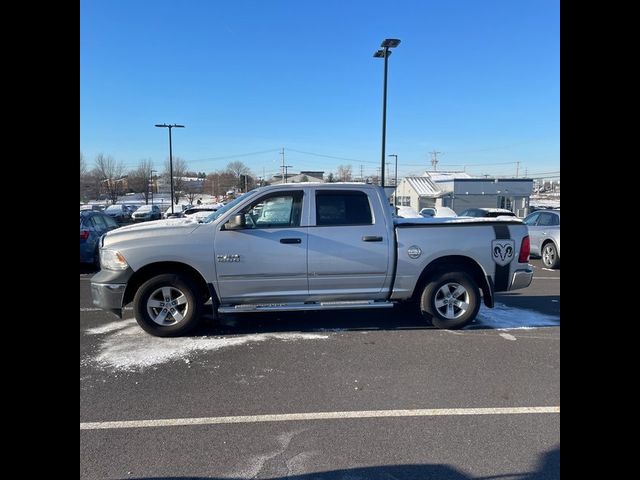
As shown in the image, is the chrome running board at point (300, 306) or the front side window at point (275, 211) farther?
the front side window at point (275, 211)

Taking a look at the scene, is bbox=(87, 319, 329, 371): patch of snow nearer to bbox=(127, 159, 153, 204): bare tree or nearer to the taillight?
the taillight

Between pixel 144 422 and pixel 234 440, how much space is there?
80 cm

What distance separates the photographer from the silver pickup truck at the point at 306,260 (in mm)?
5281

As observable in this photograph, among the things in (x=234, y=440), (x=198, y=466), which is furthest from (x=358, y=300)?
(x=198, y=466)

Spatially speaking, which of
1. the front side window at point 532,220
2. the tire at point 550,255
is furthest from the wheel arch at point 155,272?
the front side window at point 532,220

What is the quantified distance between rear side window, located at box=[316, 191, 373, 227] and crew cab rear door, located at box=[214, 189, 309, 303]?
315mm

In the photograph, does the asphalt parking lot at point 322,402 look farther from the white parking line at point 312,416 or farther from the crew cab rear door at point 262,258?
the crew cab rear door at point 262,258

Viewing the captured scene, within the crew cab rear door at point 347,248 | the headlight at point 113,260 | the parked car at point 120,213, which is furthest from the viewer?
the parked car at point 120,213

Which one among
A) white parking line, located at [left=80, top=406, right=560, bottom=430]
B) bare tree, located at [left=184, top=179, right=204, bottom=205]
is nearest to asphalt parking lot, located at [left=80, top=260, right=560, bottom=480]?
white parking line, located at [left=80, top=406, right=560, bottom=430]

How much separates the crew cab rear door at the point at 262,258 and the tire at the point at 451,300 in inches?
65.5

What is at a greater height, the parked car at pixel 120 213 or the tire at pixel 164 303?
the parked car at pixel 120 213
